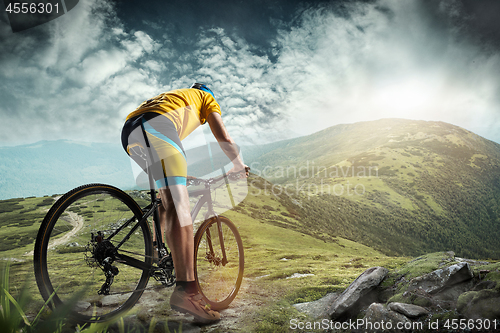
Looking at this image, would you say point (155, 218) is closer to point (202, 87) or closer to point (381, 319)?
point (202, 87)

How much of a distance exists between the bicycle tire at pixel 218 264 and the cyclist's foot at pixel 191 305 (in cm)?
72

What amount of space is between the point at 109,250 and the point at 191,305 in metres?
1.30

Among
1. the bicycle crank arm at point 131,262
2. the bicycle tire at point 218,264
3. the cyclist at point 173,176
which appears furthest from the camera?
the bicycle tire at point 218,264

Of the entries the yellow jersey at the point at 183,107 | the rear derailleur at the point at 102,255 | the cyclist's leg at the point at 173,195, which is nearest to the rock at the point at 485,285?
the cyclist's leg at the point at 173,195

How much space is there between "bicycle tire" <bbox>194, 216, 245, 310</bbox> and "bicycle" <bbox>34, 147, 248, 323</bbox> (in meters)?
0.02

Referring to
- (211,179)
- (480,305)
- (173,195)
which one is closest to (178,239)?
(173,195)

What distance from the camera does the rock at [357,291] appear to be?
369 centimetres

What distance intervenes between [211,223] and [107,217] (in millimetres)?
1581

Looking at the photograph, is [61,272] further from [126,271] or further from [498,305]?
[498,305]

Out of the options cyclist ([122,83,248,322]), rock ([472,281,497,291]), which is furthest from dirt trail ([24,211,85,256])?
rock ([472,281,497,291])

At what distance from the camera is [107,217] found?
3.52 meters

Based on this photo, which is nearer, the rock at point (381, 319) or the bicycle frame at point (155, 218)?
the rock at point (381, 319)

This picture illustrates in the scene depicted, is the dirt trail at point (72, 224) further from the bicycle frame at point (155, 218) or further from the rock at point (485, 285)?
the rock at point (485, 285)

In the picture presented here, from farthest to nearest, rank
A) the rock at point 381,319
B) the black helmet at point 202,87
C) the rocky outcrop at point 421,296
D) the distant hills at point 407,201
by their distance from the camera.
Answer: the distant hills at point 407,201, the black helmet at point 202,87, the rock at point 381,319, the rocky outcrop at point 421,296
